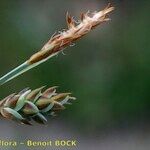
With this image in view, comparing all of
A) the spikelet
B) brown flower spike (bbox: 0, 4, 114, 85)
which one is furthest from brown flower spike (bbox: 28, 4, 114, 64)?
the spikelet

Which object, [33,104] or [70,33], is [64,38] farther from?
[33,104]

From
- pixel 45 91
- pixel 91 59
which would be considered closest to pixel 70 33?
pixel 91 59

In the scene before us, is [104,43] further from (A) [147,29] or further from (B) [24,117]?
(B) [24,117]

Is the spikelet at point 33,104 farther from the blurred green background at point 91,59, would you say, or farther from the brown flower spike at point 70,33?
the brown flower spike at point 70,33

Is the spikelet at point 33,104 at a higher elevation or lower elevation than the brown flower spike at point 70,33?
lower

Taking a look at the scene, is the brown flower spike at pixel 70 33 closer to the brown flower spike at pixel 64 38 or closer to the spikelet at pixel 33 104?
the brown flower spike at pixel 64 38

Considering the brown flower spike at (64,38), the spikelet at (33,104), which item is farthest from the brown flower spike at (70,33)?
the spikelet at (33,104)

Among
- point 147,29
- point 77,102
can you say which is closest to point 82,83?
point 77,102
